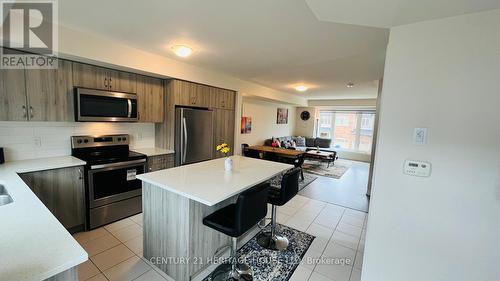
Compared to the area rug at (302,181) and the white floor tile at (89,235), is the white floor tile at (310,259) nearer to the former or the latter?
the area rug at (302,181)

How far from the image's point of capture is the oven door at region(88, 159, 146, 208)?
8.84 feet

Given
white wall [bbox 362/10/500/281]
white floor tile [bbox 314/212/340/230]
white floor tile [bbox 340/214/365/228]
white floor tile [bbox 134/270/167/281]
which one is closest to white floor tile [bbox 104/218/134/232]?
white floor tile [bbox 134/270/167/281]

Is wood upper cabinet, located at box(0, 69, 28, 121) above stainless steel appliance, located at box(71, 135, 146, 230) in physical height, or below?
above

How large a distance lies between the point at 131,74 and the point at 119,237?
233cm

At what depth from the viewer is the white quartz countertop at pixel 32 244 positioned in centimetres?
83

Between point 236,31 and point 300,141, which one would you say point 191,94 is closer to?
point 236,31

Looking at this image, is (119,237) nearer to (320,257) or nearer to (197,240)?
(197,240)

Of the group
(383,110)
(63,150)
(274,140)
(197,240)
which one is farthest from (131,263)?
(274,140)

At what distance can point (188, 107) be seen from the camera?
385 centimetres

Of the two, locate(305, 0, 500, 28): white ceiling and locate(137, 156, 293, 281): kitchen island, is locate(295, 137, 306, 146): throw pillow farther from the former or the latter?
locate(305, 0, 500, 28): white ceiling

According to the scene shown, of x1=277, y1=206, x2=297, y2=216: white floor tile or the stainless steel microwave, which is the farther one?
x1=277, y1=206, x2=297, y2=216: white floor tile

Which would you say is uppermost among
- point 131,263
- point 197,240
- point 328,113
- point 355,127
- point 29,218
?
point 328,113

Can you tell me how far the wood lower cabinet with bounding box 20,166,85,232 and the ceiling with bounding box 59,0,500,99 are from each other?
66.6 inches

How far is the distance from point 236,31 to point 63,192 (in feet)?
9.09
